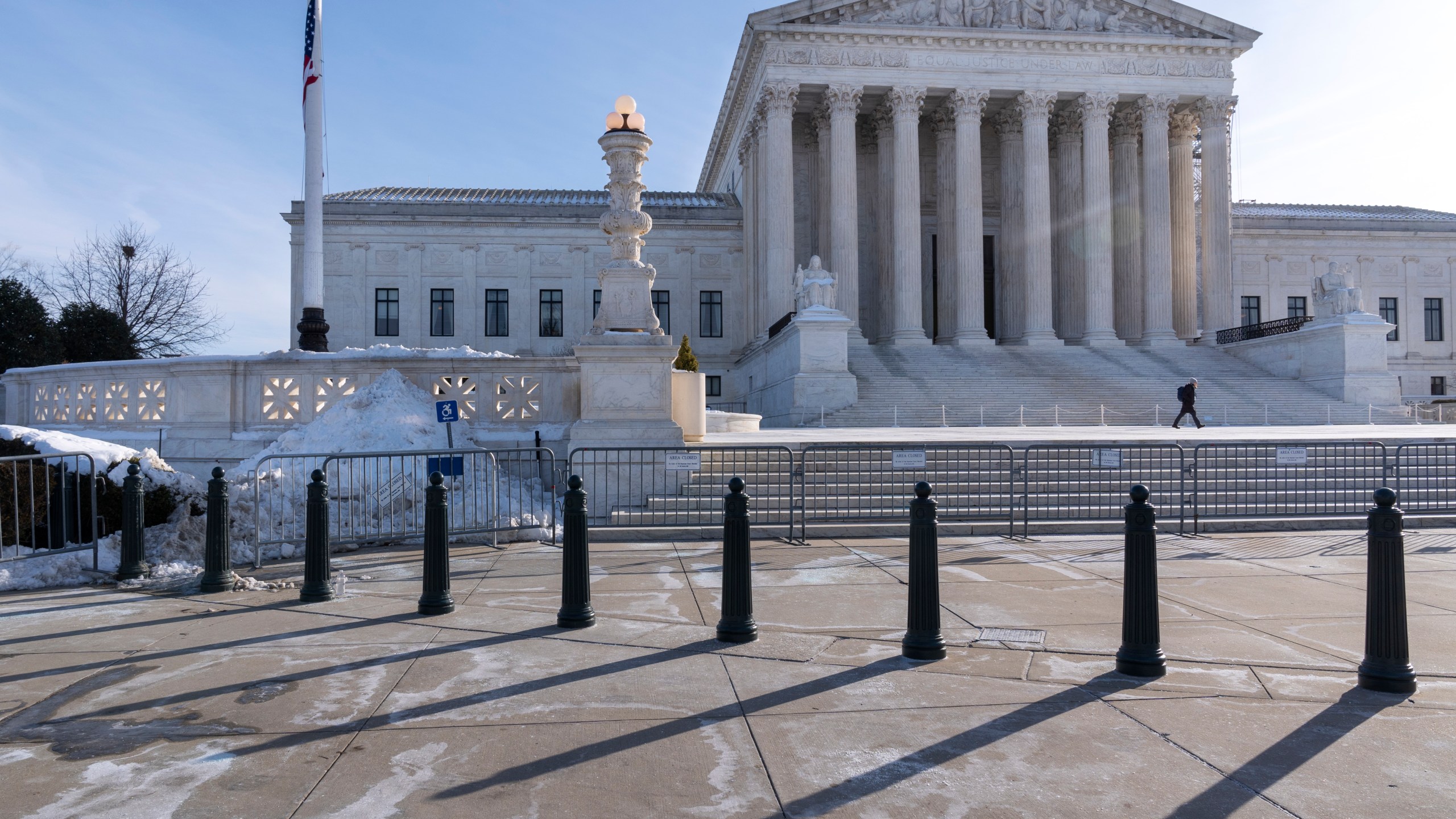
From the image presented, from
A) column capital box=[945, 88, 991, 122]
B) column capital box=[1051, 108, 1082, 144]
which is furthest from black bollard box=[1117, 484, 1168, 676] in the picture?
column capital box=[1051, 108, 1082, 144]

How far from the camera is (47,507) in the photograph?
932cm

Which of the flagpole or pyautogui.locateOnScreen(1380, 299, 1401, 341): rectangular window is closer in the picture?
the flagpole

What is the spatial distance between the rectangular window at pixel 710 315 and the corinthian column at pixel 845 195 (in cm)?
1040

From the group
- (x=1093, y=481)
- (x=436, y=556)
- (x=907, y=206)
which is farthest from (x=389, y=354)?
(x=907, y=206)

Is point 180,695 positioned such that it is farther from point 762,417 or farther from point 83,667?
point 762,417

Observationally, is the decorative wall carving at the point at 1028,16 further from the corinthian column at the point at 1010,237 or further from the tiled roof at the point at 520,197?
the tiled roof at the point at 520,197

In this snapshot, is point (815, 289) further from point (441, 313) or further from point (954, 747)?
point (954, 747)

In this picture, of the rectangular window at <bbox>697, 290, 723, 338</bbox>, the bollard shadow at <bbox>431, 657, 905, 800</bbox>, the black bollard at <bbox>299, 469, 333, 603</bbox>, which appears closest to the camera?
the bollard shadow at <bbox>431, 657, 905, 800</bbox>

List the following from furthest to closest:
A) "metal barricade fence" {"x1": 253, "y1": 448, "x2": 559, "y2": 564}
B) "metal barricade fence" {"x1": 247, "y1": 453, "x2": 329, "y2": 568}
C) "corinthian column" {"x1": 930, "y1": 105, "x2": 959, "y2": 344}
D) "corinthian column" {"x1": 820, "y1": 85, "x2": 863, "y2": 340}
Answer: "corinthian column" {"x1": 930, "y1": 105, "x2": 959, "y2": 344}
"corinthian column" {"x1": 820, "y1": 85, "x2": 863, "y2": 340}
"metal barricade fence" {"x1": 253, "y1": 448, "x2": 559, "y2": 564}
"metal barricade fence" {"x1": 247, "y1": 453, "x2": 329, "y2": 568}

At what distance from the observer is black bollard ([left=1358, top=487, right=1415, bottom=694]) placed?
206 inches

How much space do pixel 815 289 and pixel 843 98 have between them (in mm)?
13379

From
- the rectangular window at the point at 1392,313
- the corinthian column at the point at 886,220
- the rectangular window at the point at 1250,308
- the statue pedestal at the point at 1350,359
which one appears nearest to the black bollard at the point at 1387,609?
the statue pedestal at the point at 1350,359

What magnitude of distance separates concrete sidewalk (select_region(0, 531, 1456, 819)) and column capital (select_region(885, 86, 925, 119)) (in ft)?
118

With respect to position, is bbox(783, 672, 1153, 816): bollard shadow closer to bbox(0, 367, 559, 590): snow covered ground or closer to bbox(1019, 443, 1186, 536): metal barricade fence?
bbox(1019, 443, 1186, 536): metal barricade fence
